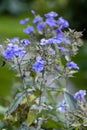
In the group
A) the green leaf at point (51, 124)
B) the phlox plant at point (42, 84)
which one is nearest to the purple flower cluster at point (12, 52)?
the phlox plant at point (42, 84)

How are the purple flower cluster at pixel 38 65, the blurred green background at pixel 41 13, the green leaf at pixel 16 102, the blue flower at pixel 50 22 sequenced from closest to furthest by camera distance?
the purple flower cluster at pixel 38 65 → the green leaf at pixel 16 102 → the blue flower at pixel 50 22 → the blurred green background at pixel 41 13

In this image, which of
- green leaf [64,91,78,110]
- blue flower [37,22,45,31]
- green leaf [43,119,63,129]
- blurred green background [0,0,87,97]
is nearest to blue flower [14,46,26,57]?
green leaf [64,91,78,110]

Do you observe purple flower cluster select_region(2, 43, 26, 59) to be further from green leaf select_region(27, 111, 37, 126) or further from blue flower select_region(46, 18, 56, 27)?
blue flower select_region(46, 18, 56, 27)

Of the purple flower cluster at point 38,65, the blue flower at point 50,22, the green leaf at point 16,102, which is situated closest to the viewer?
the purple flower cluster at point 38,65

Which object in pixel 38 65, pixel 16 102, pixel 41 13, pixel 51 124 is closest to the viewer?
pixel 38 65

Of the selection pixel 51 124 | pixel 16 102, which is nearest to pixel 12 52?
pixel 16 102

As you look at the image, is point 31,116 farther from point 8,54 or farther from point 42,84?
point 8,54

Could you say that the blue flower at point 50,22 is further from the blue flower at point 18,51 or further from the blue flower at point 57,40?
the blue flower at point 18,51
